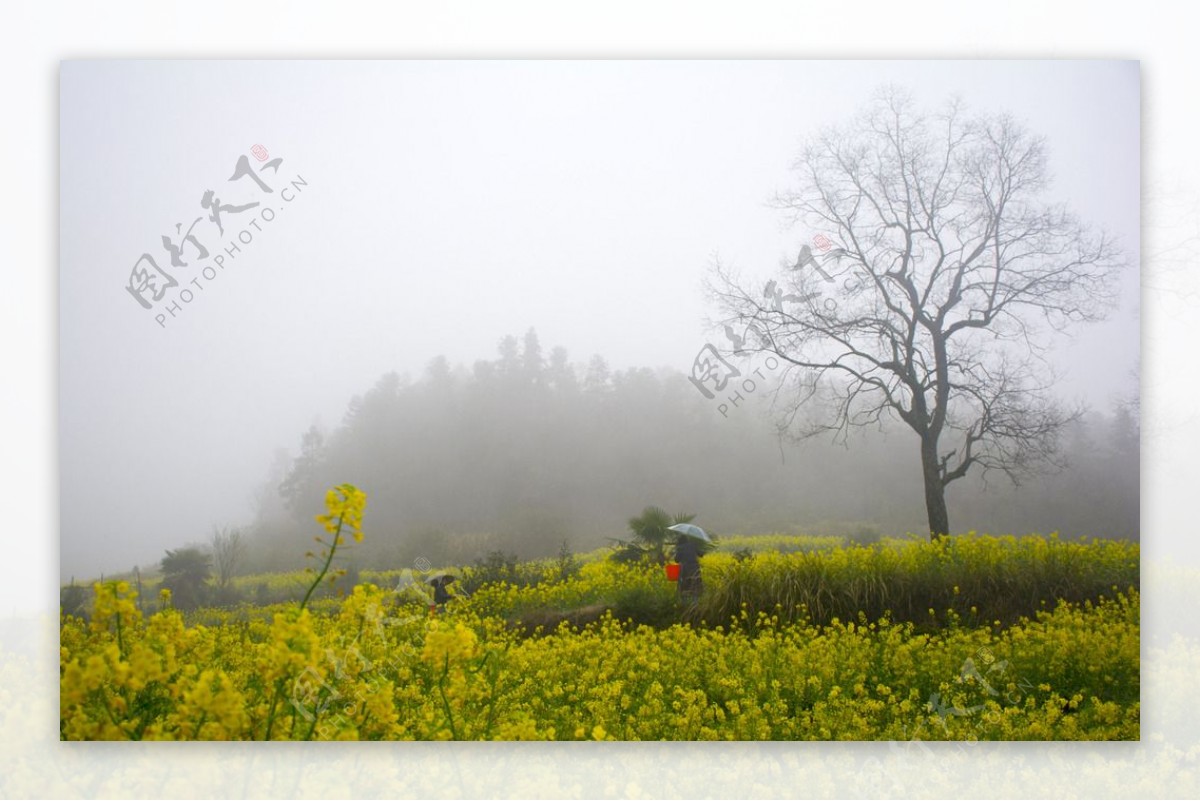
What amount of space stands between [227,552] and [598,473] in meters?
1.33

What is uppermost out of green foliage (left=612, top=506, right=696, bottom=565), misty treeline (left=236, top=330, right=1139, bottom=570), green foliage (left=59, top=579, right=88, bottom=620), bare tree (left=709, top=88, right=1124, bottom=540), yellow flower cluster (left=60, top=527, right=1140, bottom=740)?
bare tree (left=709, top=88, right=1124, bottom=540)

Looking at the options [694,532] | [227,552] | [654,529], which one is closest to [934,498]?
[694,532]

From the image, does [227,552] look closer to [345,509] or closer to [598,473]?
[345,509]

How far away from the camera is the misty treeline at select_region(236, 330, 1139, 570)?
13.7 ft

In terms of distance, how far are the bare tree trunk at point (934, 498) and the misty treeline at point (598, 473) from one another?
0.04 m

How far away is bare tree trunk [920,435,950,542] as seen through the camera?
13.7 ft

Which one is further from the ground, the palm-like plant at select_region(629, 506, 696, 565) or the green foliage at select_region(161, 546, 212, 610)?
the palm-like plant at select_region(629, 506, 696, 565)

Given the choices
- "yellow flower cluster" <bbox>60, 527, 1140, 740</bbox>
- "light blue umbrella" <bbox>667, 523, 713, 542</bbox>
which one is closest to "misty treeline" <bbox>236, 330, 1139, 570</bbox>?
"light blue umbrella" <bbox>667, 523, 713, 542</bbox>

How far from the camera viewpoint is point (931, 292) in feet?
13.8

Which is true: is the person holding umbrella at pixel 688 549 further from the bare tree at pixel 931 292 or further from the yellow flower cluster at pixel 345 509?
the yellow flower cluster at pixel 345 509

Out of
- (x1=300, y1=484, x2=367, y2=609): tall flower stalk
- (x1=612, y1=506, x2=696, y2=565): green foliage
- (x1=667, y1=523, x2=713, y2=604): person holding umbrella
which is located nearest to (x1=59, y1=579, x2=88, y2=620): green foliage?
(x1=300, y1=484, x2=367, y2=609): tall flower stalk

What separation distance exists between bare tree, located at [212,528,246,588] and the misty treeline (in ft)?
0.22

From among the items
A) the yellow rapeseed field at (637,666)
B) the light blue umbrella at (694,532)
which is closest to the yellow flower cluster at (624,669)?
the yellow rapeseed field at (637,666)

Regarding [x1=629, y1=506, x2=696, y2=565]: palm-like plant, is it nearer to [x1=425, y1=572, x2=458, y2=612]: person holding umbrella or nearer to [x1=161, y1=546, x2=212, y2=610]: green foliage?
[x1=425, y1=572, x2=458, y2=612]: person holding umbrella
